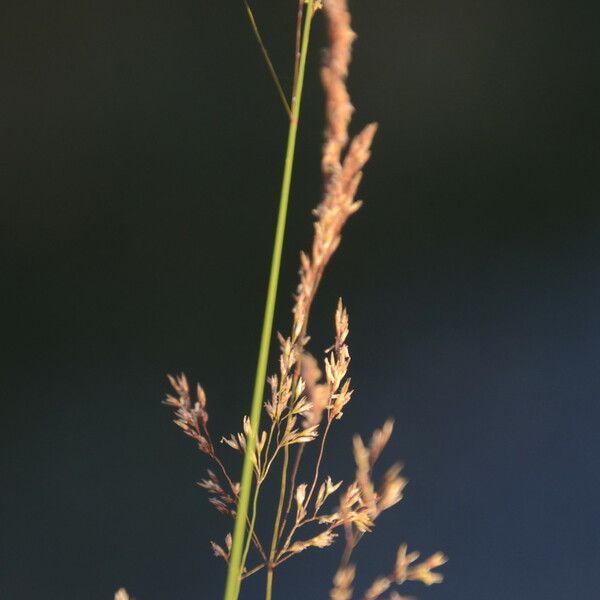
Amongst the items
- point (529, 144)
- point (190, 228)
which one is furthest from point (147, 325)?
point (529, 144)

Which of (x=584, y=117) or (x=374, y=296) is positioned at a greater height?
(x=584, y=117)

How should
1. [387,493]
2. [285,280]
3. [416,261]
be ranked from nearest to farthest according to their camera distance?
[387,493]
[285,280]
[416,261]

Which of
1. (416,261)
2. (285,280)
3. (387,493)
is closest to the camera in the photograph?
(387,493)

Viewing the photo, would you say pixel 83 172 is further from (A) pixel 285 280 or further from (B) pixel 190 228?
(A) pixel 285 280

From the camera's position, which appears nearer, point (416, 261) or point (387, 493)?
point (387, 493)

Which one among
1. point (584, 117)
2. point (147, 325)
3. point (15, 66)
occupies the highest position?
point (15, 66)

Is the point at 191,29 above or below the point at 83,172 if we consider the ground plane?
above

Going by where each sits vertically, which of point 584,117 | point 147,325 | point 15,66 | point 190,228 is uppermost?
point 15,66

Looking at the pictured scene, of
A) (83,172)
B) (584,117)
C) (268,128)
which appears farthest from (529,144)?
(83,172)

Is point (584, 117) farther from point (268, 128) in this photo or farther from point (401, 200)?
point (268, 128)
